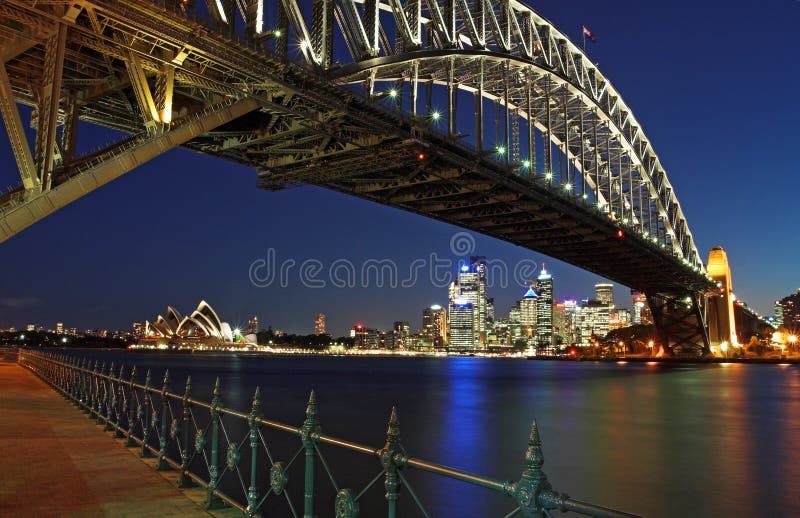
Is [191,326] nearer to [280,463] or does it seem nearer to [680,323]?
[680,323]

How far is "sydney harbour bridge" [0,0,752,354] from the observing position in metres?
15.7

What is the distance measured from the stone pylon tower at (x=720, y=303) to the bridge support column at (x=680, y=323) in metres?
3.16

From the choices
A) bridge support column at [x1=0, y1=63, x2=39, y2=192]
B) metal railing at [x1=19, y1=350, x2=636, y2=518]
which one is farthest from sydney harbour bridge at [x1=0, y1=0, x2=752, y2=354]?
metal railing at [x1=19, y1=350, x2=636, y2=518]

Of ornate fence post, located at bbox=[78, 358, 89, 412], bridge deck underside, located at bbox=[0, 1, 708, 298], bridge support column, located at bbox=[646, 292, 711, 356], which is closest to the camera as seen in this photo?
ornate fence post, located at bbox=[78, 358, 89, 412]

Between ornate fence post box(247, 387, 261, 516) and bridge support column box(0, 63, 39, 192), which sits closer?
ornate fence post box(247, 387, 261, 516)

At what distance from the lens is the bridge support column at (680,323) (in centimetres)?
8700

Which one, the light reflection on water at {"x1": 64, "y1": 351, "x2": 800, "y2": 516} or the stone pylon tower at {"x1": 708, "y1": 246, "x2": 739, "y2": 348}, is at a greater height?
the stone pylon tower at {"x1": 708, "y1": 246, "x2": 739, "y2": 348}

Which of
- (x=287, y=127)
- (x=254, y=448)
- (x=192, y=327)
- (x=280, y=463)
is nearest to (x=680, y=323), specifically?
(x=287, y=127)

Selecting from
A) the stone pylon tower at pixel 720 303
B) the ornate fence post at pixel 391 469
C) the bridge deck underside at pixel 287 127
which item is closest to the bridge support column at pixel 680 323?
the stone pylon tower at pixel 720 303

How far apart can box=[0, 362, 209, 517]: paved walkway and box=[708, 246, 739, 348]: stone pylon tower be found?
9180 centimetres

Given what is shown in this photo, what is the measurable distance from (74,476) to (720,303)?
98875mm

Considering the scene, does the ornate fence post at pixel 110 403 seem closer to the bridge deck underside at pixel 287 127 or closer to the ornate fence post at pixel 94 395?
the ornate fence post at pixel 94 395

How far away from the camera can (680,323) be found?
9100 cm

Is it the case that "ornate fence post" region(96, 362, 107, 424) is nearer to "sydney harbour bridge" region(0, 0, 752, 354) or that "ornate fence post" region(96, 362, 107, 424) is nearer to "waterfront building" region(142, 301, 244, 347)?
"sydney harbour bridge" region(0, 0, 752, 354)
